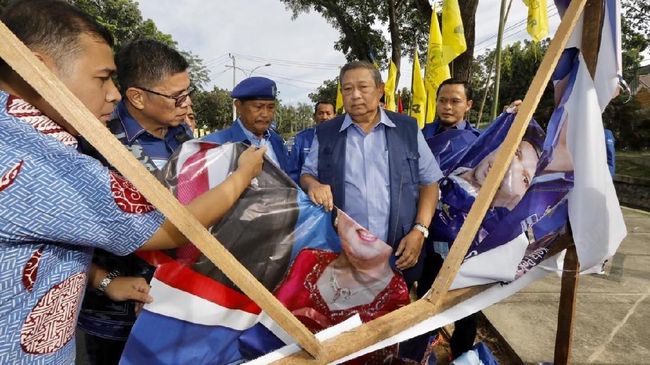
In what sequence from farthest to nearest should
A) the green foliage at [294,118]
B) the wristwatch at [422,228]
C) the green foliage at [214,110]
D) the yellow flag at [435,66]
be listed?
the green foliage at [294,118] < the green foliage at [214,110] < the yellow flag at [435,66] < the wristwatch at [422,228]

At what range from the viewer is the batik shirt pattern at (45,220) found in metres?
0.71

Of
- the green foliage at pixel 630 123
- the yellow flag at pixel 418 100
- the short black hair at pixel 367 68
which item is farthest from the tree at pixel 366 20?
the short black hair at pixel 367 68

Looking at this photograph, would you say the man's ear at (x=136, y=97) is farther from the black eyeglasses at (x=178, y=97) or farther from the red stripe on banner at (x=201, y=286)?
the red stripe on banner at (x=201, y=286)

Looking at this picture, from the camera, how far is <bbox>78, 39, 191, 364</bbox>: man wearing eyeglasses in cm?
140

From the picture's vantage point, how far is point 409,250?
182cm

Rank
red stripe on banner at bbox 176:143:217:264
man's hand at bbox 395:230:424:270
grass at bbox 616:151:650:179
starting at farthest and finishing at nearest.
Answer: grass at bbox 616:151:650:179 < man's hand at bbox 395:230:424:270 < red stripe on banner at bbox 176:143:217:264

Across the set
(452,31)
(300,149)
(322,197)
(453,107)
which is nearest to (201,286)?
(322,197)

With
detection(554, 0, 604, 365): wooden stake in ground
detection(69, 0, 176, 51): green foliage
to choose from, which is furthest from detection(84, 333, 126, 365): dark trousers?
detection(69, 0, 176, 51): green foliage

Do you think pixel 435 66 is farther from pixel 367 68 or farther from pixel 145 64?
pixel 145 64

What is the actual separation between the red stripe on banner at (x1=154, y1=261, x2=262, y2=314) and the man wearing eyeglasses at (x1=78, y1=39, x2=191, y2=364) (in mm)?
194

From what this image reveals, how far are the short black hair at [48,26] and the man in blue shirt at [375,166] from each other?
3.98 ft

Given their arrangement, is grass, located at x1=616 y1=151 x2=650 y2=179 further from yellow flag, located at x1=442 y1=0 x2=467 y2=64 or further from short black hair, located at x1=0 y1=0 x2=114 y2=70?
short black hair, located at x1=0 y1=0 x2=114 y2=70

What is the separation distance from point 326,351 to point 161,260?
23.5 inches

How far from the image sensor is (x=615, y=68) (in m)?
1.37
